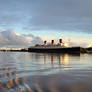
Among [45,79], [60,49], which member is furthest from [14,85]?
[60,49]

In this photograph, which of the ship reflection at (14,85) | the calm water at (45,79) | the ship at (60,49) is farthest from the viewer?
the ship at (60,49)

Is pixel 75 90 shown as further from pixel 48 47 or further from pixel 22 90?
pixel 48 47

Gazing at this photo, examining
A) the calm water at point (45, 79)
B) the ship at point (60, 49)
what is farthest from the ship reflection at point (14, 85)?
the ship at point (60, 49)

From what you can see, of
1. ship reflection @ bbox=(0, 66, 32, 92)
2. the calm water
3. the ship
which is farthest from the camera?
the ship

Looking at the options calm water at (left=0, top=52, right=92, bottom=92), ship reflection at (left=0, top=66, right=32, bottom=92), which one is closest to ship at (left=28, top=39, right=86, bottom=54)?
calm water at (left=0, top=52, right=92, bottom=92)

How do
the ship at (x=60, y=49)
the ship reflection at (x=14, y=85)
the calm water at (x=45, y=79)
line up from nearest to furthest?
the ship reflection at (x=14, y=85)
the calm water at (x=45, y=79)
the ship at (x=60, y=49)

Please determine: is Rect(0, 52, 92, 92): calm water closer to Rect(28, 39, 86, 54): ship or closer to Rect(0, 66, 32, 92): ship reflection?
Rect(0, 66, 32, 92): ship reflection

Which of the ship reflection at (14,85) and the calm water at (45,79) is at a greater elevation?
the ship reflection at (14,85)

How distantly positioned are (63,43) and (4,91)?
10275 cm

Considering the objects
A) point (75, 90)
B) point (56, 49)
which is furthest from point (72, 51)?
point (75, 90)

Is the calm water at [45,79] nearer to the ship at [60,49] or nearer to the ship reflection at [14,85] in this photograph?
the ship reflection at [14,85]

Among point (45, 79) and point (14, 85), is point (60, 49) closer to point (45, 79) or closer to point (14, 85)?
point (45, 79)

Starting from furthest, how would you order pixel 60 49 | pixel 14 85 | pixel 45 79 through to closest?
pixel 60 49 → pixel 45 79 → pixel 14 85

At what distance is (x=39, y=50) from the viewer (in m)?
114
